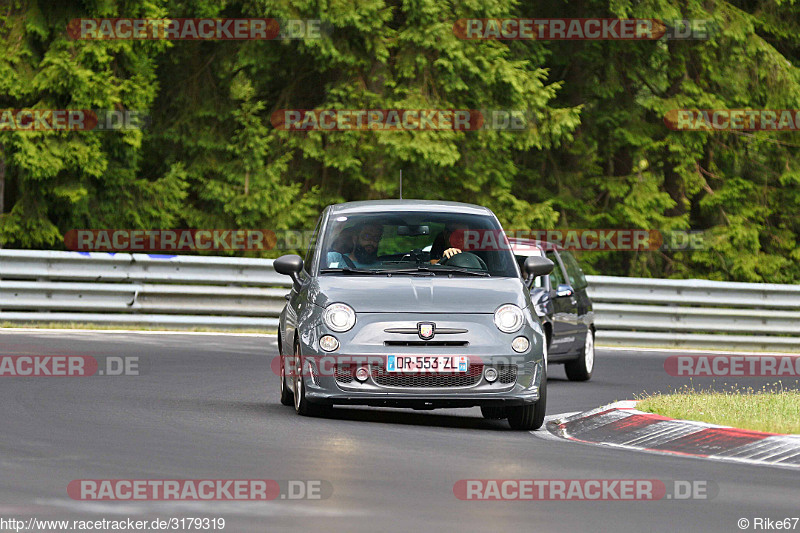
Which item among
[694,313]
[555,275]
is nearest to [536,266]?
[555,275]

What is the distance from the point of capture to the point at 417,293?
12.4 meters

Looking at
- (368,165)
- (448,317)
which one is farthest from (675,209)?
(448,317)

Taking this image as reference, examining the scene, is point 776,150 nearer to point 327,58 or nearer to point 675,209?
point 675,209

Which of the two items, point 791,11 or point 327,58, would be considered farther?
point 791,11

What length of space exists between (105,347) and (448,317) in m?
8.20

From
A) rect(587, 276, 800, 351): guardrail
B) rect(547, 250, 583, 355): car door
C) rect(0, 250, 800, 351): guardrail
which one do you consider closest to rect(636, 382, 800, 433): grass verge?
rect(547, 250, 583, 355): car door

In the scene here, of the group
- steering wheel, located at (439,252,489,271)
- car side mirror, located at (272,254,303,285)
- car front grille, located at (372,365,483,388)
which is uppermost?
steering wheel, located at (439,252,489,271)

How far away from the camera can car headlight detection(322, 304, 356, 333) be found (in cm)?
1222

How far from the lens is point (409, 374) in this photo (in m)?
12.1

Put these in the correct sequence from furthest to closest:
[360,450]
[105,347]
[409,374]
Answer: [105,347] < [409,374] < [360,450]

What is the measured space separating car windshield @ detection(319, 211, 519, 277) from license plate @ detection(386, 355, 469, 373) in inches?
43.4

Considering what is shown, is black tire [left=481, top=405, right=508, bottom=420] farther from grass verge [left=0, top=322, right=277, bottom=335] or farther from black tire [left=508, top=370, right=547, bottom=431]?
grass verge [left=0, top=322, right=277, bottom=335]

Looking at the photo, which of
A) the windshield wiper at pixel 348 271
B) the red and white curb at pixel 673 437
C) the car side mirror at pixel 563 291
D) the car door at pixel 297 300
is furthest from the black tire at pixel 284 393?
the car side mirror at pixel 563 291

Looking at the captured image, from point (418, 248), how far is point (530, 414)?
212cm
